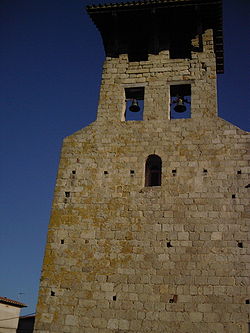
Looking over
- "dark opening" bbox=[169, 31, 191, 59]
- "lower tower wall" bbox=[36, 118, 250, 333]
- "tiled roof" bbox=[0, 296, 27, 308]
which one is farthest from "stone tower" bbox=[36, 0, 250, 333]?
"tiled roof" bbox=[0, 296, 27, 308]

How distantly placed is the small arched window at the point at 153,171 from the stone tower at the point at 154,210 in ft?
0.09

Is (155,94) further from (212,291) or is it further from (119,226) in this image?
(212,291)

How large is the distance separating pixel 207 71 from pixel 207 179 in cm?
346

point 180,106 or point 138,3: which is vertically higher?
point 138,3

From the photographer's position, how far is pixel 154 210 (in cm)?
898

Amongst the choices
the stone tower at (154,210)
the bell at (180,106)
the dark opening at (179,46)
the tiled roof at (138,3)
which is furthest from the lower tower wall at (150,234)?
the tiled roof at (138,3)

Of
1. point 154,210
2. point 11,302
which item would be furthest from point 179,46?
point 11,302

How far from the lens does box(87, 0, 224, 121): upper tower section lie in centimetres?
1067

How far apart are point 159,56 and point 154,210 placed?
4.93m

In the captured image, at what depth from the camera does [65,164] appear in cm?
1005

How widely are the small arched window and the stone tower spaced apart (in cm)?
3

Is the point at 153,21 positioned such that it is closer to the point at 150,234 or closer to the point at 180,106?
the point at 180,106

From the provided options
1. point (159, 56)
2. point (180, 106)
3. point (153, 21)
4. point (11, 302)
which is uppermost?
point (153, 21)

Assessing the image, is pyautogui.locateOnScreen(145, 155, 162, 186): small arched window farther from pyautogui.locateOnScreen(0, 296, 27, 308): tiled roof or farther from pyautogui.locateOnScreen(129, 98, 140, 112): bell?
pyautogui.locateOnScreen(0, 296, 27, 308): tiled roof
